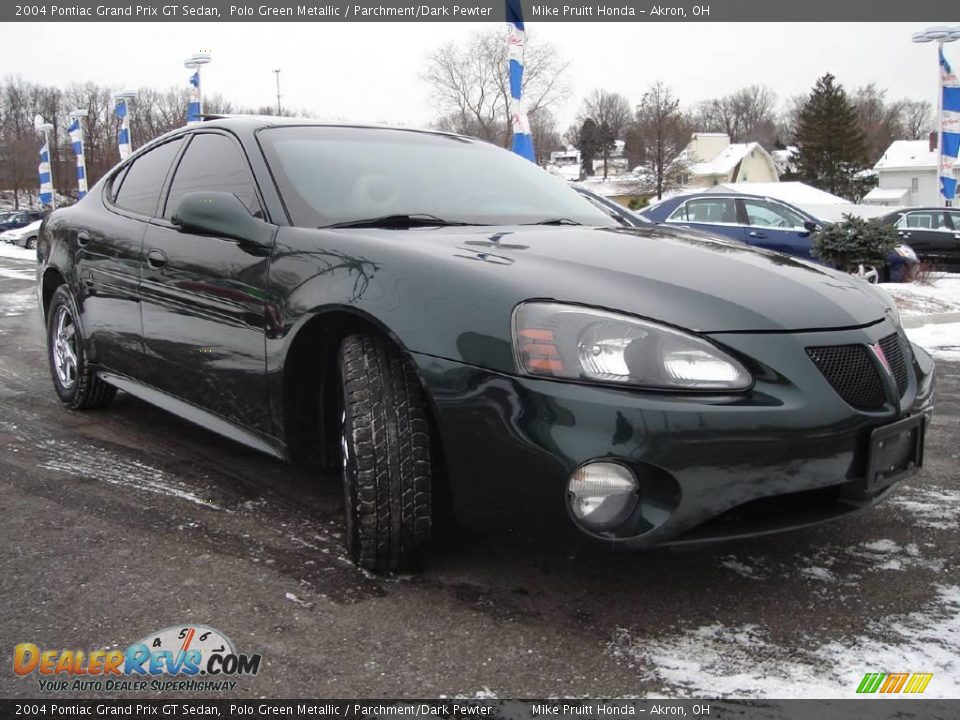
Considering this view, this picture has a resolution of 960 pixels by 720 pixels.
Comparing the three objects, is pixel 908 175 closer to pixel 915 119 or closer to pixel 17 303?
pixel 915 119

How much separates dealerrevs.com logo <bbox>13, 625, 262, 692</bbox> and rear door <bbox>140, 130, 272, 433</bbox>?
2.84ft

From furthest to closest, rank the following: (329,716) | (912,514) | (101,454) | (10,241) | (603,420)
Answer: (10,241), (101,454), (912,514), (603,420), (329,716)

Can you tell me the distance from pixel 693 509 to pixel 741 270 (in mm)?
779

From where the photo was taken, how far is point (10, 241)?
30.8 m

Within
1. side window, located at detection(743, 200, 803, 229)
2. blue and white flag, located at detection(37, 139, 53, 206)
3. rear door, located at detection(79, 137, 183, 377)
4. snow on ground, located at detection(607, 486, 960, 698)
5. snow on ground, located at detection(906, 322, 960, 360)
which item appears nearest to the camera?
snow on ground, located at detection(607, 486, 960, 698)

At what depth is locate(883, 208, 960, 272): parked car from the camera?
14977mm

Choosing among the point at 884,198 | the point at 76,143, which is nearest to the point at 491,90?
the point at 884,198

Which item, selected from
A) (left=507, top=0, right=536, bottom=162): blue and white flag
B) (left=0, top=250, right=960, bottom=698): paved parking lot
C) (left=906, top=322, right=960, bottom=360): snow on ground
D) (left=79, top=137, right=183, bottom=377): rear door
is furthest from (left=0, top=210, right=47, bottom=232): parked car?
(left=0, top=250, right=960, bottom=698): paved parking lot

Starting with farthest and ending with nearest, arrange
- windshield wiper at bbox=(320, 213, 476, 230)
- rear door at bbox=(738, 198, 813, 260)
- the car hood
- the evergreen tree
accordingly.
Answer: the evergreen tree, rear door at bbox=(738, 198, 813, 260), windshield wiper at bbox=(320, 213, 476, 230), the car hood

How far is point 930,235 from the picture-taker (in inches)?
595

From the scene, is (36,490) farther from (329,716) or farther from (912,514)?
(912,514)

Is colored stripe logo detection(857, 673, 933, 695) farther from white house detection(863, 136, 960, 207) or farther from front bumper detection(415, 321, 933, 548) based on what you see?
white house detection(863, 136, 960, 207)

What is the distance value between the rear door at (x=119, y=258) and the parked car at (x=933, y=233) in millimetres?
14133

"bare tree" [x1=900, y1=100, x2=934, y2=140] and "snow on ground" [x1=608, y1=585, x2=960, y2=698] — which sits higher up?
"bare tree" [x1=900, y1=100, x2=934, y2=140]
